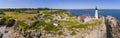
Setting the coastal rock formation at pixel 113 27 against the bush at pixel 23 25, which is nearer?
the bush at pixel 23 25

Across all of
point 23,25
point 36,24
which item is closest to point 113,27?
point 36,24

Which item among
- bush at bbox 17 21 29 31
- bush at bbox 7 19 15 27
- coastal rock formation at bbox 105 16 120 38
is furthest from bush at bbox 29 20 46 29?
coastal rock formation at bbox 105 16 120 38

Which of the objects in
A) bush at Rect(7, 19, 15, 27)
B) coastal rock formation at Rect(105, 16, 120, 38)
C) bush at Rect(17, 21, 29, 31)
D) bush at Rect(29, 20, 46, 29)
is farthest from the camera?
bush at Rect(7, 19, 15, 27)

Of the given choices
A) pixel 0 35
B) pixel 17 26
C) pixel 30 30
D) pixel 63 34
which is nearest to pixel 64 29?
pixel 63 34

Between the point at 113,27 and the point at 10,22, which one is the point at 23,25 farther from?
the point at 113,27

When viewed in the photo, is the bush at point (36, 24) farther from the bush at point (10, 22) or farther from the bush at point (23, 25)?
the bush at point (10, 22)

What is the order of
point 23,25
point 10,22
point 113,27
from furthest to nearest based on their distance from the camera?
1. point 113,27
2. point 10,22
3. point 23,25

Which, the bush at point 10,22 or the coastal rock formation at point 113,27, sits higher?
the bush at point 10,22

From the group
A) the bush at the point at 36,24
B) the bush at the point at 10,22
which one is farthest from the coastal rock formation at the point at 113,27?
the bush at the point at 10,22

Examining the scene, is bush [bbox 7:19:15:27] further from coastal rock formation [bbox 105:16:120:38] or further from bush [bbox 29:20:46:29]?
coastal rock formation [bbox 105:16:120:38]

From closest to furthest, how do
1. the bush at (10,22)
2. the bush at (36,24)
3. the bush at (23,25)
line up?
the bush at (36,24) → the bush at (23,25) → the bush at (10,22)

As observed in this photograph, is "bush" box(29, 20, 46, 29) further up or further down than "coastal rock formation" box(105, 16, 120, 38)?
further up
